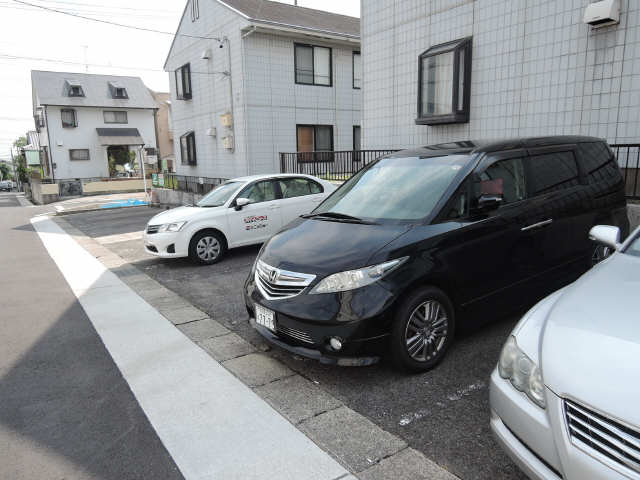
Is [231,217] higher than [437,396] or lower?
higher

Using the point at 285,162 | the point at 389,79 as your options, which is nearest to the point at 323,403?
the point at 389,79

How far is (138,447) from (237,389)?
2.78 feet

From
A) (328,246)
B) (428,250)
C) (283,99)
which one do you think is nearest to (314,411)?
(328,246)

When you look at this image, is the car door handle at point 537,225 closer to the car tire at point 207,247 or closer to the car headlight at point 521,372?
the car headlight at point 521,372

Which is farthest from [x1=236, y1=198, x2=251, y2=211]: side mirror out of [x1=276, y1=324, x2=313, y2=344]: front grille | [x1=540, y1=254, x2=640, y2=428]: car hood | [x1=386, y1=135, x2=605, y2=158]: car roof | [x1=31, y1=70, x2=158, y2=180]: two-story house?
[x1=31, y1=70, x2=158, y2=180]: two-story house

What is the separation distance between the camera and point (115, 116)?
132 ft

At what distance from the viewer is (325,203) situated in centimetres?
481

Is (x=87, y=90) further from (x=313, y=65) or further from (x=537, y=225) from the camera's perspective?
(x=537, y=225)

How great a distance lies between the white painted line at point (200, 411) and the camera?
2637 mm

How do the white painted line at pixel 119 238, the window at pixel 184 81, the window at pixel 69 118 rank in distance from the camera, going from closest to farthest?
the white painted line at pixel 119 238
the window at pixel 184 81
the window at pixel 69 118

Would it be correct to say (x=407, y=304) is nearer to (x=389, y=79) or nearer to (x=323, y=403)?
(x=323, y=403)

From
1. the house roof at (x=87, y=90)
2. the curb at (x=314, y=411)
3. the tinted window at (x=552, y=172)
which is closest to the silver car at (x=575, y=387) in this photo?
the curb at (x=314, y=411)

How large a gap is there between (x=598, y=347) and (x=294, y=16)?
18631 mm

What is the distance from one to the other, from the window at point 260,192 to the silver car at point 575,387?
6.20 m
